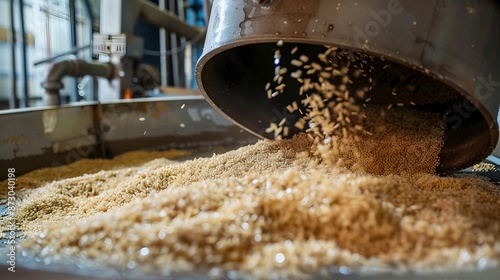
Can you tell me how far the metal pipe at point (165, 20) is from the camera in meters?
4.11

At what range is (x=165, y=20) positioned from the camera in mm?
4656

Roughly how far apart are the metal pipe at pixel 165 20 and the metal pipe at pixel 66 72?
0.81 meters

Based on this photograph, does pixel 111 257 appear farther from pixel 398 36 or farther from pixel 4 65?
pixel 4 65

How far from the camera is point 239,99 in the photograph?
1843 millimetres

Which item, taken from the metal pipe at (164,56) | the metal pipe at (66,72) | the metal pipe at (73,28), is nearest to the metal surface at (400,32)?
the metal pipe at (66,72)

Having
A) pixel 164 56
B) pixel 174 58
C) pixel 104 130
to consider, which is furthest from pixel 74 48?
pixel 104 130

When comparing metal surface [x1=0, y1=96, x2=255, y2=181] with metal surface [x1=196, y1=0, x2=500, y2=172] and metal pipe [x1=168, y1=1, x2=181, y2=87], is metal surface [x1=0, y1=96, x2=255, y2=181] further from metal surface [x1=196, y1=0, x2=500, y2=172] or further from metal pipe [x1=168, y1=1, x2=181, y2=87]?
metal pipe [x1=168, y1=1, x2=181, y2=87]

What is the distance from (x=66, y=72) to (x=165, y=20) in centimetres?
190

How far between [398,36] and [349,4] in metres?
0.15

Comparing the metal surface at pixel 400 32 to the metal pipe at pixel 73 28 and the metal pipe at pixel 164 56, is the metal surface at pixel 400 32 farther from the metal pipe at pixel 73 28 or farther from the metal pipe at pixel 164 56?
the metal pipe at pixel 164 56

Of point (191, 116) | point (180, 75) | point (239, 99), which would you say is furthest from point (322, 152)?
point (180, 75)

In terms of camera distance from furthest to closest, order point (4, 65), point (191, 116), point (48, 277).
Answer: point (4, 65) < point (191, 116) < point (48, 277)

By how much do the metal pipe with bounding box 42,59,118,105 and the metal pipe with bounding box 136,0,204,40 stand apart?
0.81 m

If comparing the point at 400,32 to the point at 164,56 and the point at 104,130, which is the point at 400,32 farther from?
the point at 164,56
